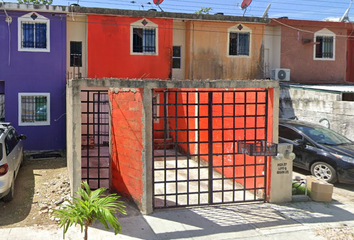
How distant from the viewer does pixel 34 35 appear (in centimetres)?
1383

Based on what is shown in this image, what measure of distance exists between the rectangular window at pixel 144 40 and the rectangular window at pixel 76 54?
7.49 feet

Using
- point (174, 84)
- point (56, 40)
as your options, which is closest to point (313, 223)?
point (174, 84)

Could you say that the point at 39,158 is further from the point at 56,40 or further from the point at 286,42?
the point at 286,42

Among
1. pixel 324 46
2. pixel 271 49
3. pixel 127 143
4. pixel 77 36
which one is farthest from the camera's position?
pixel 324 46

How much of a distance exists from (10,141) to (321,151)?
824cm

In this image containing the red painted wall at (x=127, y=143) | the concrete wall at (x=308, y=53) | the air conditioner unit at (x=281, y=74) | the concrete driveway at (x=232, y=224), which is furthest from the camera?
the concrete wall at (x=308, y=53)

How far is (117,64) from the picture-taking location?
14.9 meters

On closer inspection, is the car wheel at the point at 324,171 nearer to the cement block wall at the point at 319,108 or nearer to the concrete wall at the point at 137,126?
the cement block wall at the point at 319,108

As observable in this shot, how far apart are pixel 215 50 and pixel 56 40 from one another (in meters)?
6.96

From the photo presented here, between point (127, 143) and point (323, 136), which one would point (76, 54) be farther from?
point (323, 136)

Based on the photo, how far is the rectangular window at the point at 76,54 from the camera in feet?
47.7

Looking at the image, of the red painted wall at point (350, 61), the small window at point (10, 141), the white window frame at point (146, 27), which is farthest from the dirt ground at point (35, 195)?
the red painted wall at point (350, 61)

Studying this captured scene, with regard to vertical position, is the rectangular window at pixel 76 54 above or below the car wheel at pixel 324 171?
above

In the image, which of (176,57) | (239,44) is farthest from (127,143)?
(239,44)
